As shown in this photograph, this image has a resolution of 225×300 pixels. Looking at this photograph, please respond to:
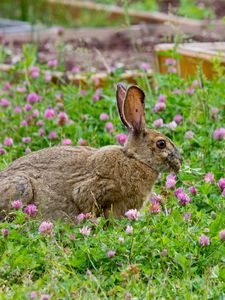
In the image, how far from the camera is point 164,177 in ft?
22.3

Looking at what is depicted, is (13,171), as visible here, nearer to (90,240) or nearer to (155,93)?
(90,240)

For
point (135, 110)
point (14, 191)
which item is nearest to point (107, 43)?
point (135, 110)

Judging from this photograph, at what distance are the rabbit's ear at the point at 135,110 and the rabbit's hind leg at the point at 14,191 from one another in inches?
32.0

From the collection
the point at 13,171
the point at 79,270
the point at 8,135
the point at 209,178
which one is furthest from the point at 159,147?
the point at 8,135

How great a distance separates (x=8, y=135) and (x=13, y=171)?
1609 mm

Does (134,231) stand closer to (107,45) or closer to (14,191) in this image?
(14,191)

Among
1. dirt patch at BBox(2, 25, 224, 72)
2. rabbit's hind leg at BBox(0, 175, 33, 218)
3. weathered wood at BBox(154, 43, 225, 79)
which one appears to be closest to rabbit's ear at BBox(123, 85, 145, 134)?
rabbit's hind leg at BBox(0, 175, 33, 218)

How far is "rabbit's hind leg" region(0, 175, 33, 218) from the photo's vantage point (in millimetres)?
5934

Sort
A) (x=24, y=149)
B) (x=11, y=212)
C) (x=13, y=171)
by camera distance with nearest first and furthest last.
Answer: (x=11, y=212) → (x=13, y=171) → (x=24, y=149)

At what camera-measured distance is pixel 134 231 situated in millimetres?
5250

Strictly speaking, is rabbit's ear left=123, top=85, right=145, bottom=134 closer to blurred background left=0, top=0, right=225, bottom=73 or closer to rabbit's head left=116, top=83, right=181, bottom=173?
rabbit's head left=116, top=83, right=181, bottom=173

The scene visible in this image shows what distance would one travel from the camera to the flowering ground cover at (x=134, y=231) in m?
4.78

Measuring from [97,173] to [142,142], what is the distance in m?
0.41

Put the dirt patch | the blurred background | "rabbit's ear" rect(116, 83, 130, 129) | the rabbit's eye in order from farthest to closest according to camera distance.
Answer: the blurred background, the dirt patch, "rabbit's ear" rect(116, 83, 130, 129), the rabbit's eye
